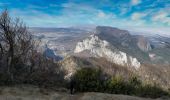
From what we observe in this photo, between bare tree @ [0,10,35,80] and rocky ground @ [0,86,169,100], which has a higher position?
bare tree @ [0,10,35,80]

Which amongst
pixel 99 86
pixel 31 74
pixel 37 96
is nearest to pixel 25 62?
pixel 31 74

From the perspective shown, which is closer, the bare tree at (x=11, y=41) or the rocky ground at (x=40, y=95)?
the rocky ground at (x=40, y=95)

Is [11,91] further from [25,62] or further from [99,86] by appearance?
[25,62]

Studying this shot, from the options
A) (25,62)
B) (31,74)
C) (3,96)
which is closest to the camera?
(3,96)

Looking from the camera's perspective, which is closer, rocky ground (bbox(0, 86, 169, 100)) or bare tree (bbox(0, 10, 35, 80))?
rocky ground (bbox(0, 86, 169, 100))

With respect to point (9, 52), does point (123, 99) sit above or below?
below

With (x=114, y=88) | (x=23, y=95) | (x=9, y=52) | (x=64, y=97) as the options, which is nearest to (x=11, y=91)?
(x=23, y=95)

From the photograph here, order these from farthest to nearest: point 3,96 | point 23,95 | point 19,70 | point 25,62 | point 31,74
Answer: point 25,62 < point 19,70 < point 31,74 < point 23,95 < point 3,96

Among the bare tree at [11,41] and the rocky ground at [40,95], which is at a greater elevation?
the bare tree at [11,41]

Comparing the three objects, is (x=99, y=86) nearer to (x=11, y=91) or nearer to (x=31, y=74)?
(x=31, y=74)

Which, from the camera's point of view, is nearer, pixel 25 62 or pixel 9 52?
pixel 9 52
